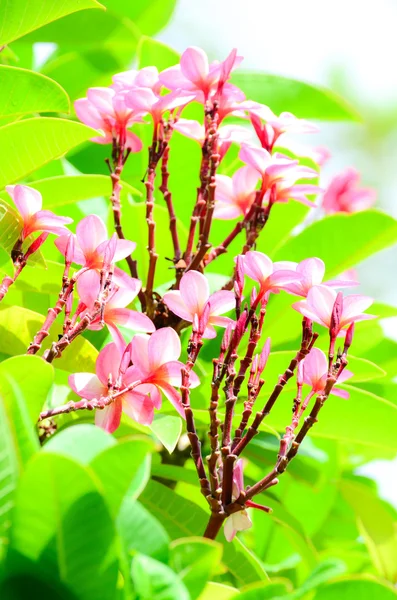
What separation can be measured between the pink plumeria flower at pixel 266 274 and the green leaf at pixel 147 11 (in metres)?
1.03

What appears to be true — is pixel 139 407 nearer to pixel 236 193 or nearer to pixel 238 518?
pixel 238 518

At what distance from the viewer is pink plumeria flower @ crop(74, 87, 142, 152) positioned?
101 cm

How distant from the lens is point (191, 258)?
1.01m

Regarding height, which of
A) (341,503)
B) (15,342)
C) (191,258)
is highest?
(191,258)

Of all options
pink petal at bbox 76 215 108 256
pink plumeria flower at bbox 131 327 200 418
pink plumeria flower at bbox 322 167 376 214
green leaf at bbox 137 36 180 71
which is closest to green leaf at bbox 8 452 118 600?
pink plumeria flower at bbox 131 327 200 418

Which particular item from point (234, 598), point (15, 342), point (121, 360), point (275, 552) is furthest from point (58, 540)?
point (275, 552)

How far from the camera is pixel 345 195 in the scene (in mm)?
1791

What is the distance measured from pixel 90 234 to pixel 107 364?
0.14 metres

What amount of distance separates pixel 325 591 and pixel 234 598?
67 mm

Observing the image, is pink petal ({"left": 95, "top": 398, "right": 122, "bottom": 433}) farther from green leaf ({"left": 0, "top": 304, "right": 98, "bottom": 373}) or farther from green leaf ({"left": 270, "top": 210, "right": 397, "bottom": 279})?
green leaf ({"left": 270, "top": 210, "right": 397, "bottom": 279})

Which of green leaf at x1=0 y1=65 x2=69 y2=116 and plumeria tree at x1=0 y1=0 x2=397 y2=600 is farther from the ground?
green leaf at x1=0 y1=65 x2=69 y2=116

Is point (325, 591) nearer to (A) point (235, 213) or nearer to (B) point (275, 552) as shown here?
(A) point (235, 213)

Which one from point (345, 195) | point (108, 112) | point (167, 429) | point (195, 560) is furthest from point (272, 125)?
point (345, 195)

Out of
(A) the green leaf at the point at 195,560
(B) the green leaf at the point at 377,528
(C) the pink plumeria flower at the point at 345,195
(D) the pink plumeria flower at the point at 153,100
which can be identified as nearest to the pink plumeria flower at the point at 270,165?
(D) the pink plumeria flower at the point at 153,100
